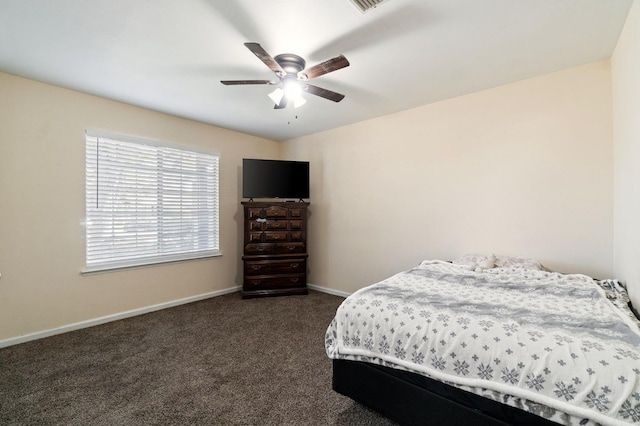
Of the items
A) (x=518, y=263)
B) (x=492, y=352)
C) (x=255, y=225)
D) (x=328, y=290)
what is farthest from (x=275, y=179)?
(x=492, y=352)

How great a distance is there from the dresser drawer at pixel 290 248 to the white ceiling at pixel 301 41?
6.89ft

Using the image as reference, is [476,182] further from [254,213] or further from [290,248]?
[254,213]

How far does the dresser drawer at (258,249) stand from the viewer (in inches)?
154

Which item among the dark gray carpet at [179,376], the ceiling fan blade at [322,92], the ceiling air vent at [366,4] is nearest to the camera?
the ceiling air vent at [366,4]

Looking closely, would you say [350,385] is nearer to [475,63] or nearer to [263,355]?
[263,355]

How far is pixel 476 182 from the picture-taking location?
113 inches

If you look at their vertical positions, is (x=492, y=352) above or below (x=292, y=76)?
below

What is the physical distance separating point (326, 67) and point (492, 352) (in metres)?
1.98

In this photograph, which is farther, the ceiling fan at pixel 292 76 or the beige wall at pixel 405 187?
the beige wall at pixel 405 187

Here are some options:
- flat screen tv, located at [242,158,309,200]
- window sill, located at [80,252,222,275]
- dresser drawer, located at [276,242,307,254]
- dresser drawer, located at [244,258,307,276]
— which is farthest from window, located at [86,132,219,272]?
dresser drawer, located at [276,242,307,254]

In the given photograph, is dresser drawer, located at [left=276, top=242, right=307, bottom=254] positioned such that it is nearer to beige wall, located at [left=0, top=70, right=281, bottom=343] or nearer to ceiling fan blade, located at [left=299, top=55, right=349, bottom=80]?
beige wall, located at [left=0, top=70, right=281, bottom=343]

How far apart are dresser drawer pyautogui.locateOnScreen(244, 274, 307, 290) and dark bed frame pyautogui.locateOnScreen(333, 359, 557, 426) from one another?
7.77 ft

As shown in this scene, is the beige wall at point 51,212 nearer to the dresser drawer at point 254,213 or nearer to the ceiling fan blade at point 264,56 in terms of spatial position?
the dresser drawer at point 254,213

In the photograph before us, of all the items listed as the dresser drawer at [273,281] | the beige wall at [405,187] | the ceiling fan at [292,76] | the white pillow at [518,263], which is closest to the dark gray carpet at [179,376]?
the beige wall at [405,187]
